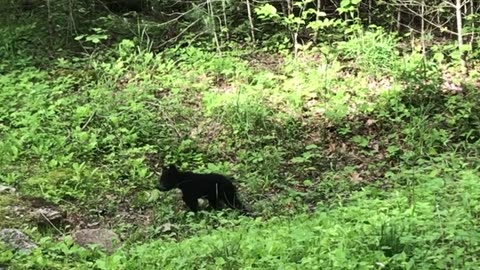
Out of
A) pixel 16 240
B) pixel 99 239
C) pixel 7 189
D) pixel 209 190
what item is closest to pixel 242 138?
pixel 209 190

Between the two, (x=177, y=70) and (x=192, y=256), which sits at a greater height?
(x=192, y=256)

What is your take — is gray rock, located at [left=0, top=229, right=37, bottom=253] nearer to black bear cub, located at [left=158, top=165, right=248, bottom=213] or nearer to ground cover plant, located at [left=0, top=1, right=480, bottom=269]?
ground cover plant, located at [left=0, top=1, right=480, bottom=269]

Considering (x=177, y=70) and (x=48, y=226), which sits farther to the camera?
(x=177, y=70)

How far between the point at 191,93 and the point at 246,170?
258 centimetres

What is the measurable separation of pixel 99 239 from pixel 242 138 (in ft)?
10.6

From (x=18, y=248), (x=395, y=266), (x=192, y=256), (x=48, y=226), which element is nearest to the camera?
(x=395, y=266)

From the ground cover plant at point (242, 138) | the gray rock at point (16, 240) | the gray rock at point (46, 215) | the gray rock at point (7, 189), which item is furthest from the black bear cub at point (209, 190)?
the gray rock at point (16, 240)

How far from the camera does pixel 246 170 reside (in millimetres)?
7605

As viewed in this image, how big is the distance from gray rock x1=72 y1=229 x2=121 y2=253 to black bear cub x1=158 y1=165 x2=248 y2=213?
989 mm

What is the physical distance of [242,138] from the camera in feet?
27.6

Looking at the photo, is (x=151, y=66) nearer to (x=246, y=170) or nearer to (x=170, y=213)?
(x=246, y=170)

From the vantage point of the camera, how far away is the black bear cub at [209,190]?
643cm

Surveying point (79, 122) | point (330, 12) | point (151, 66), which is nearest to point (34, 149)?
point (79, 122)

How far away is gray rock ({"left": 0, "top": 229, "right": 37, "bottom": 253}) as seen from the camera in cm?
494
